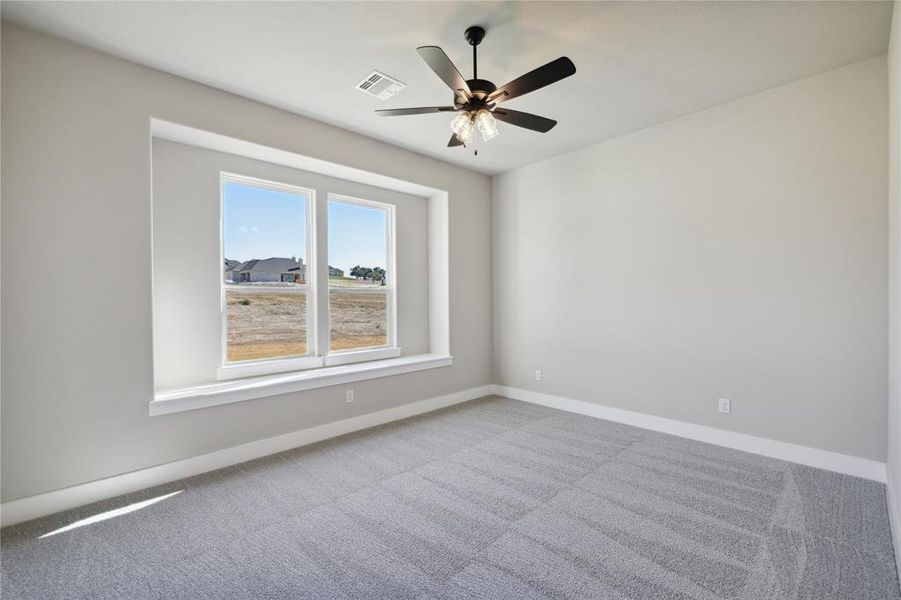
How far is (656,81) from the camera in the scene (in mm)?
3066

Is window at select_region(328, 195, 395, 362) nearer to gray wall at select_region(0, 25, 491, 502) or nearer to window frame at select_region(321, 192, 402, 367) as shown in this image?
window frame at select_region(321, 192, 402, 367)

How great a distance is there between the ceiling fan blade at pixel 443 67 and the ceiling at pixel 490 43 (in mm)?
439

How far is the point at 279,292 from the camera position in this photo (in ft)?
13.0

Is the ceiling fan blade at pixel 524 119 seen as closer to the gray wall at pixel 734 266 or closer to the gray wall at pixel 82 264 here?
the gray wall at pixel 82 264

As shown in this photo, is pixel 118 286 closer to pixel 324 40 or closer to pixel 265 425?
pixel 265 425

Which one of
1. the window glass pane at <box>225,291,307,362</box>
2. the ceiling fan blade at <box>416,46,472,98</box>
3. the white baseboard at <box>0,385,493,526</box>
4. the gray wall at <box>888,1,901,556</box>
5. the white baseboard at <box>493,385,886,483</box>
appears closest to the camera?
the ceiling fan blade at <box>416,46,472,98</box>

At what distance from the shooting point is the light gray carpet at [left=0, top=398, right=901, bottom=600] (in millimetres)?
1859

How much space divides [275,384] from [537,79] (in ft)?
9.77

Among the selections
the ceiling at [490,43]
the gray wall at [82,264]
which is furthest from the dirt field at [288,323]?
the ceiling at [490,43]

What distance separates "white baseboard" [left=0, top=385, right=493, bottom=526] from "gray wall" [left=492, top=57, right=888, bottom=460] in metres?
2.16

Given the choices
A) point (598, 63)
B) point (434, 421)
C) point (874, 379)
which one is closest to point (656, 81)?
point (598, 63)

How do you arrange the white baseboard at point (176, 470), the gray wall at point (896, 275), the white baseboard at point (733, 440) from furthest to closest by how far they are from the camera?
the white baseboard at point (733, 440), the white baseboard at point (176, 470), the gray wall at point (896, 275)

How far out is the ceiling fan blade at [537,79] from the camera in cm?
203

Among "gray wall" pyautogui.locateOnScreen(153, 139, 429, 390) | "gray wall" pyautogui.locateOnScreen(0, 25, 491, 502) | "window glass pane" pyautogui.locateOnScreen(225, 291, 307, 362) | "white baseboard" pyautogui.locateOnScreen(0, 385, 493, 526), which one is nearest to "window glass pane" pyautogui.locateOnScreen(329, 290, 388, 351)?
"window glass pane" pyautogui.locateOnScreen(225, 291, 307, 362)
